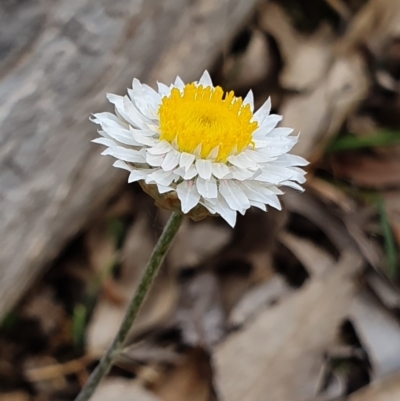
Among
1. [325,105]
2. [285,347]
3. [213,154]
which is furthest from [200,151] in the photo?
[325,105]

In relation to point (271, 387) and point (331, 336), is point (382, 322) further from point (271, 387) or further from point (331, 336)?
point (271, 387)

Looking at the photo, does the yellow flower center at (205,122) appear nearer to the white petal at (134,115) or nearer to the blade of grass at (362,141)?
the white petal at (134,115)

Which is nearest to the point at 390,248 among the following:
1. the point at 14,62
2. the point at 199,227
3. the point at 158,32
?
the point at 199,227

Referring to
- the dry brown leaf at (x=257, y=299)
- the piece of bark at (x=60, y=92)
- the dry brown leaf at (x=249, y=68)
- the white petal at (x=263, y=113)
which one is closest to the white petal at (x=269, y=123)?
the white petal at (x=263, y=113)

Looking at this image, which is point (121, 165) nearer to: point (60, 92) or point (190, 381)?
point (60, 92)

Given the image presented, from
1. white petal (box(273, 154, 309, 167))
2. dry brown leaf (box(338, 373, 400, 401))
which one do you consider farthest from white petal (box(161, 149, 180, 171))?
dry brown leaf (box(338, 373, 400, 401))

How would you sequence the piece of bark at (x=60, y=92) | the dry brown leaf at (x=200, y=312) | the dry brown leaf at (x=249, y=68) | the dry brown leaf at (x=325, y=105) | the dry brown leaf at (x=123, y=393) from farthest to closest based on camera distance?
the dry brown leaf at (x=249, y=68)
the dry brown leaf at (x=325, y=105)
the dry brown leaf at (x=200, y=312)
the dry brown leaf at (x=123, y=393)
the piece of bark at (x=60, y=92)
